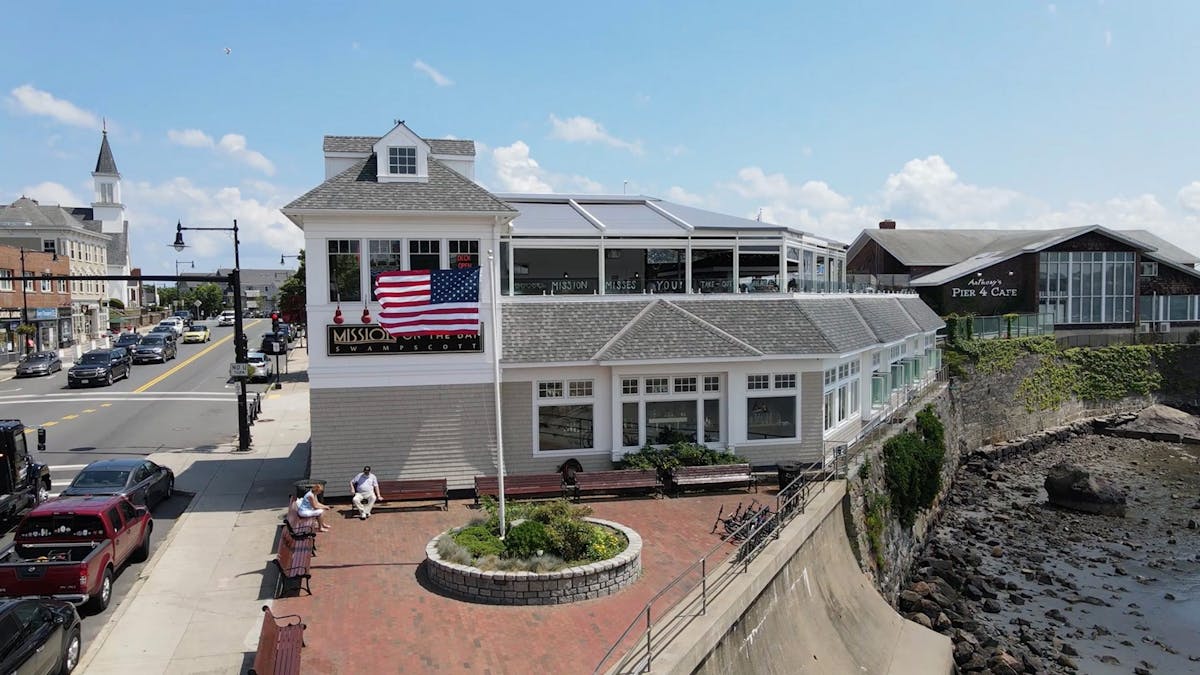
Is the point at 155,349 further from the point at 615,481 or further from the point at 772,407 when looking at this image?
the point at 772,407

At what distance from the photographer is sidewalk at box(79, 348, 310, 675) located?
1139 centimetres

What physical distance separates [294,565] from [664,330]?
10724 millimetres

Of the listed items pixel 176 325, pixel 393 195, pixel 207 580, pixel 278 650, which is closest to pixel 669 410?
pixel 393 195

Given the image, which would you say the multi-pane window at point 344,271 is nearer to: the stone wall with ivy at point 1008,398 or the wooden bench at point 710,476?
the wooden bench at point 710,476

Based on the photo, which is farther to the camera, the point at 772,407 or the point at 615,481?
the point at 772,407

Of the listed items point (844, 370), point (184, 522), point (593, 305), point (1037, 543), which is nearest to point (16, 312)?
point (184, 522)

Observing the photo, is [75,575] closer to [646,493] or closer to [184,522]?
[184,522]

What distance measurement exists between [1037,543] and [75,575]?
27075 millimetres

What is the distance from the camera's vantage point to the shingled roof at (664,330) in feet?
65.1

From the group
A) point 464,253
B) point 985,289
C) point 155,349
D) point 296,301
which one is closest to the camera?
point 464,253

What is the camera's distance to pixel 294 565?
13.1 m

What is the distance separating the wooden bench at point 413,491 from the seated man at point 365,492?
184mm

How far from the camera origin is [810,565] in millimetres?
15719

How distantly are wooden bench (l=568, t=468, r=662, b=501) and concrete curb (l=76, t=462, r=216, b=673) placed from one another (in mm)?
8385
